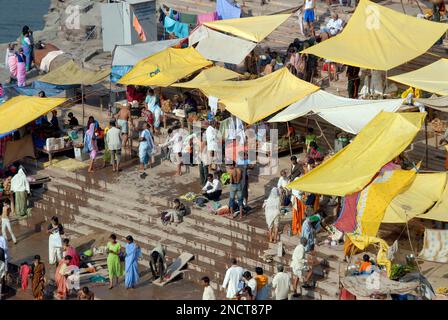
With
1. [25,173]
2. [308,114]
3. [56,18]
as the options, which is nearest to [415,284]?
[308,114]

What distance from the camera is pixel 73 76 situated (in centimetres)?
3528

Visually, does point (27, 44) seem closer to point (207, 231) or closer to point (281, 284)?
point (207, 231)

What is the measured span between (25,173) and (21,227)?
2093mm

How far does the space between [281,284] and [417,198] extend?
343 centimetres

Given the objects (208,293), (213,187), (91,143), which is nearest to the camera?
(208,293)

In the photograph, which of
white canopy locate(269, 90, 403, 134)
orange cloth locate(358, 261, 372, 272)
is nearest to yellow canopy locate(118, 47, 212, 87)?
white canopy locate(269, 90, 403, 134)

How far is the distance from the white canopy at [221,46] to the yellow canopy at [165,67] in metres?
0.27

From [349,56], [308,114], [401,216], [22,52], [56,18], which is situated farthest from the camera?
[56,18]

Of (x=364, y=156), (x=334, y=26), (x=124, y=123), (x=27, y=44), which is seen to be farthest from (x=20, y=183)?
(x=334, y=26)

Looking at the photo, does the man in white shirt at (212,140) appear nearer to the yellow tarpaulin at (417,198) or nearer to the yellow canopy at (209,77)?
the yellow canopy at (209,77)

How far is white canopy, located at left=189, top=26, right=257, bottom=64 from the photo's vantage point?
113 ft

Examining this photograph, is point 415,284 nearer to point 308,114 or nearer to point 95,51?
point 308,114

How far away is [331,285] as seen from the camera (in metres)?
26.8

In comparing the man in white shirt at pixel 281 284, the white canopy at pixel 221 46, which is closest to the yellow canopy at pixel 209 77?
the white canopy at pixel 221 46
